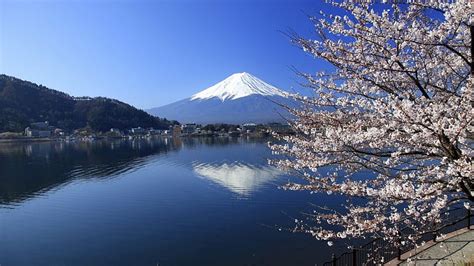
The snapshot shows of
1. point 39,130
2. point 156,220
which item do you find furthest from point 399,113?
point 39,130

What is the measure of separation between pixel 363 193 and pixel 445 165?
55cm

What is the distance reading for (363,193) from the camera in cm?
266

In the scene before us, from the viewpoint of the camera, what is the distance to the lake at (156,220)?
1062 cm

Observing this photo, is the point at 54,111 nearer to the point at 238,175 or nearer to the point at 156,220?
the point at 238,175

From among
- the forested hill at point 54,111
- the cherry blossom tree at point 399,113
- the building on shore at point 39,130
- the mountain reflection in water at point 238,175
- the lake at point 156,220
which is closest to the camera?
the cherry blossom tree at point 399,113

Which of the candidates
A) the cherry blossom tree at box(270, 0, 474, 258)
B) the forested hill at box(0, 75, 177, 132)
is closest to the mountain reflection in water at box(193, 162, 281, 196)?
the cherry blossom tree at box(270, 0, 474, 258)

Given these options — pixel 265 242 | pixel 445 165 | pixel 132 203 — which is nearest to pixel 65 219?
pixel 132 203

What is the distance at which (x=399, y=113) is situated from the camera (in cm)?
219

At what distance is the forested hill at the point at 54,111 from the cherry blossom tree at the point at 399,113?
84592 mm

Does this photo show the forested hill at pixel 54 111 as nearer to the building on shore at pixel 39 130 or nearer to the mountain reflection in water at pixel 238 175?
the building on shore at pixel 39 130

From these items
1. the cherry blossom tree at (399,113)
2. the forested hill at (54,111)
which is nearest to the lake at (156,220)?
the cherry blossom tree at (399,113)

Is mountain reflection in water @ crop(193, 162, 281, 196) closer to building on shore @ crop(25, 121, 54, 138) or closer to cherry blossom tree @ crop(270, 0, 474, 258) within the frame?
cherry blossom tree @ crop(270, 0, 474, 258)

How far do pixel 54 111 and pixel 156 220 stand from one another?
8635 cm

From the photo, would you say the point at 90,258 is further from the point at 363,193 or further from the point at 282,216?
the point at 363,193
